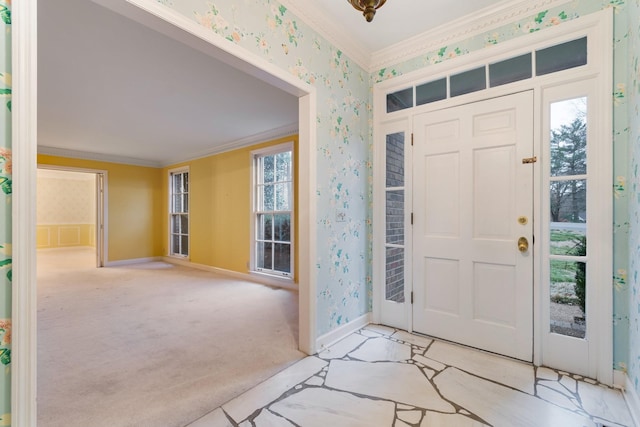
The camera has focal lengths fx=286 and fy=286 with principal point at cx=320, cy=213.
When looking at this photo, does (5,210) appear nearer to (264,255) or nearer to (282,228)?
(282,228)

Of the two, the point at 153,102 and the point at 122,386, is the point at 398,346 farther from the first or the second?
the point at 153,102

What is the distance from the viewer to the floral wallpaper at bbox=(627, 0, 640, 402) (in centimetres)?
160

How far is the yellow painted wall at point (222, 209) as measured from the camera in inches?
203

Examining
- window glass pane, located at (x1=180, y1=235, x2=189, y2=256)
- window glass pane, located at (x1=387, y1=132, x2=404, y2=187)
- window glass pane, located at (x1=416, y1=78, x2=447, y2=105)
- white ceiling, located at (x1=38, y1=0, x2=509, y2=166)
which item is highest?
white ceiling, located at (x1=38, y1=0, x2=509, y2=166)

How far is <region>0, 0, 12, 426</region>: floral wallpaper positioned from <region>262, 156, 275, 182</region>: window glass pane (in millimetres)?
3883

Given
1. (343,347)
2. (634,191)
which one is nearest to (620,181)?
(634,191)

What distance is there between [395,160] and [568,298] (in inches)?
66.9

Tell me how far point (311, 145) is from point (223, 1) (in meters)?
1.04

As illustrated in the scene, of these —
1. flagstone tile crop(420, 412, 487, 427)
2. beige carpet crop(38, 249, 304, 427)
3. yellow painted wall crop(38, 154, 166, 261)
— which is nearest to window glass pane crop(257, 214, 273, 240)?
beige carpet crop(38, 249, 304, 427)

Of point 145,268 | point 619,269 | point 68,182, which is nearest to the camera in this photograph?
point 619,269

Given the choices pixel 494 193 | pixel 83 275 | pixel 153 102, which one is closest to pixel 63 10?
pixel 153 102

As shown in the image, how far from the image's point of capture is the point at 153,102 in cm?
347

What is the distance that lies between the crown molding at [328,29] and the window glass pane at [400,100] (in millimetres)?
401

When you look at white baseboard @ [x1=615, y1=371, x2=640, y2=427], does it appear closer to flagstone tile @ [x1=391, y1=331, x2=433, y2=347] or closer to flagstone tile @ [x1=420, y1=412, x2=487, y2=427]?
flagstone tile @ [x1=420, y1=412, x2=487, y2=427]
